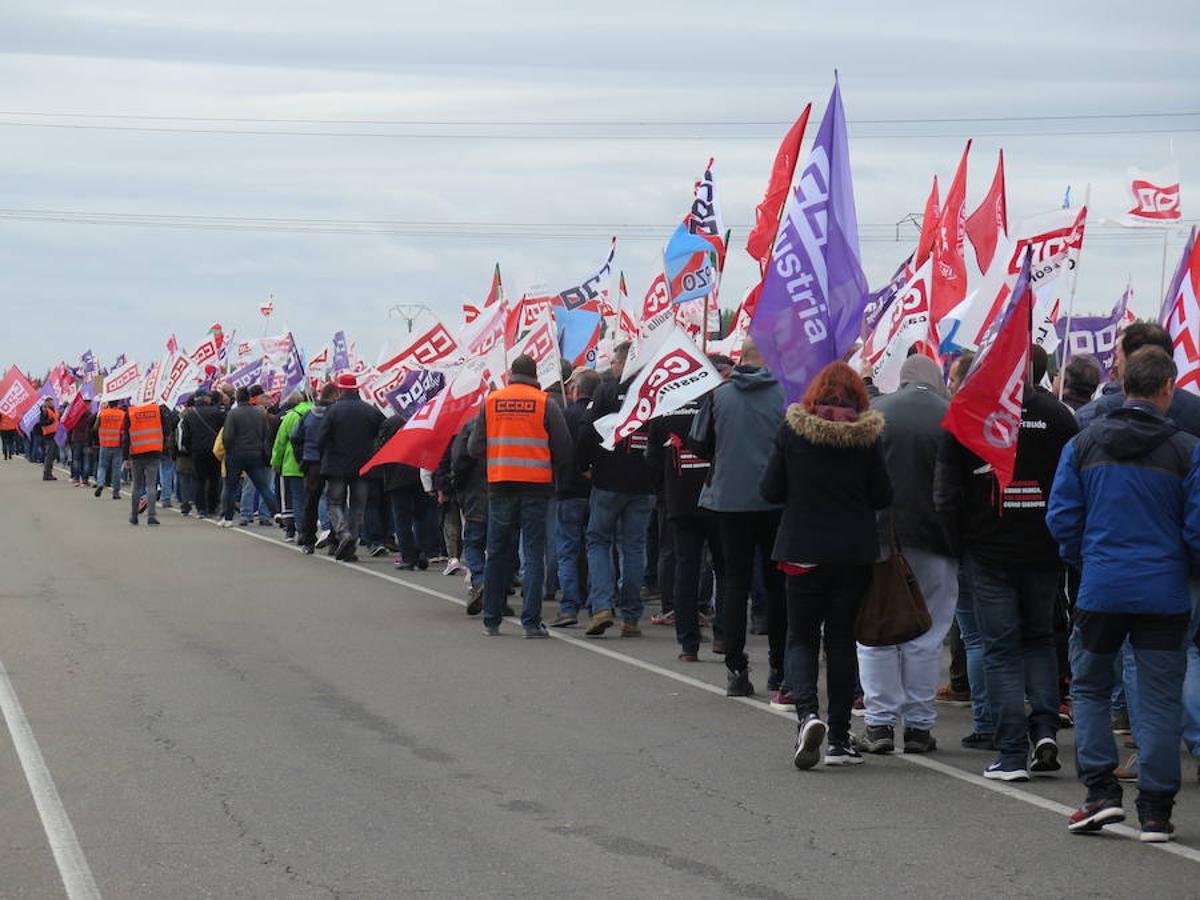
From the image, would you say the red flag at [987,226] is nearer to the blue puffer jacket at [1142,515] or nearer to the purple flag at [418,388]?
the purple flag at [418,388]

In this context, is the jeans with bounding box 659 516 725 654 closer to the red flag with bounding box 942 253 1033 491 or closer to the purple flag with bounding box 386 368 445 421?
the red flag with bounding box 942 253 1033 491

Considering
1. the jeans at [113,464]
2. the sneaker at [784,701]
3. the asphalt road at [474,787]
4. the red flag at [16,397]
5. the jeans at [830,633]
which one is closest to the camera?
the asphalt road at [474,787]

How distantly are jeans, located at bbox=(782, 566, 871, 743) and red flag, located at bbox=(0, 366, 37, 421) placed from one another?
43.3 metres

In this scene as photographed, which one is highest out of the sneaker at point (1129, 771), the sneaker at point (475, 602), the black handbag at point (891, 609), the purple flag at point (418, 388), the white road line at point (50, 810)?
the purple flag at point (418, 388)

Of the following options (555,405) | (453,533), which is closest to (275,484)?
(453,533)

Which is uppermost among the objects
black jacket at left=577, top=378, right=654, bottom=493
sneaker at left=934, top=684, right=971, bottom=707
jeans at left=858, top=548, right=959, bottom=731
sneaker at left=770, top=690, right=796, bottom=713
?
black jacket at left=577, top=378, right=654, bottom=493

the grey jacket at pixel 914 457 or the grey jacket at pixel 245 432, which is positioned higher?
the grey jacket at pixel 914 457

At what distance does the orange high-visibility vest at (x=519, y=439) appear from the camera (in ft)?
47.2

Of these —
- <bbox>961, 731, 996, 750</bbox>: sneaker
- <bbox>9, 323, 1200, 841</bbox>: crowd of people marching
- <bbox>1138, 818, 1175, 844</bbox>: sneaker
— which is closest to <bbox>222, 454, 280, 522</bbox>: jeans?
<bbox>9, 323, 1200, 841</bbox>: crowd of people marching

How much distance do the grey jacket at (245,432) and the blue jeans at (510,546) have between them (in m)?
13.2

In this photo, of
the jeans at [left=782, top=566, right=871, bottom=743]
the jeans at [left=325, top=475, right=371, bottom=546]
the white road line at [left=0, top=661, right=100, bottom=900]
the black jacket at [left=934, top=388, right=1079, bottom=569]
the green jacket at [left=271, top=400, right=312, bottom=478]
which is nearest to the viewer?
the white road line at [left=0, top=661, right=100, bottom=900]

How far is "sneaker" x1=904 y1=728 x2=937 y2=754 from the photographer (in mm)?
9688

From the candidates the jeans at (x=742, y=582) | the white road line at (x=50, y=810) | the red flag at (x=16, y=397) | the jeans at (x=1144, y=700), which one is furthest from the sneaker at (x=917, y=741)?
the red flag at (x=16, y=397)

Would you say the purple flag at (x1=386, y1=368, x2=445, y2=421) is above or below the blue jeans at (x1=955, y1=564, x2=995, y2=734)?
above
